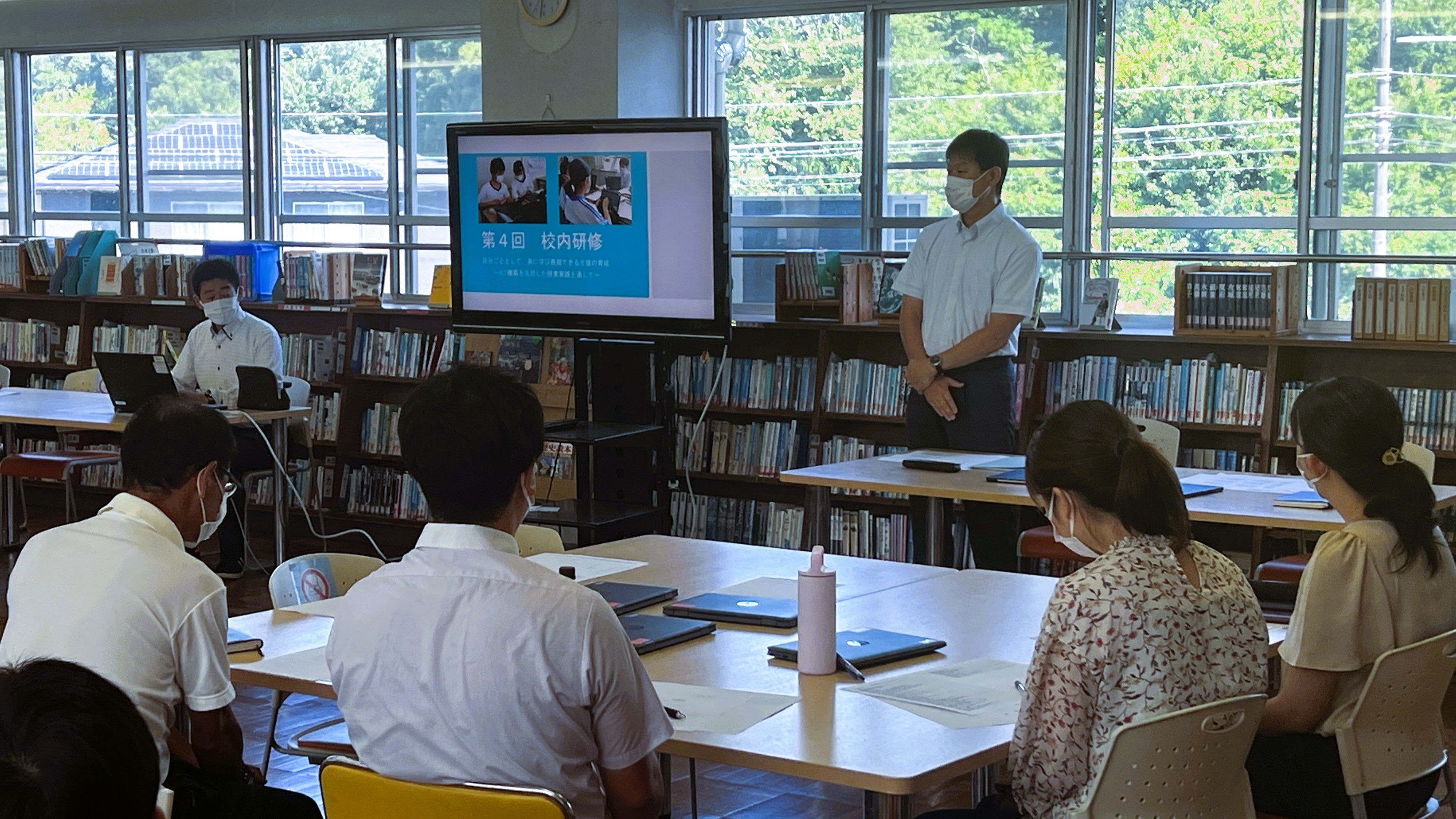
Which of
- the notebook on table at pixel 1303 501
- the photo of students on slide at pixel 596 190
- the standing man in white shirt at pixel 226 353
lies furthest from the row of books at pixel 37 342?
the notebook on table at pixel 1303 501

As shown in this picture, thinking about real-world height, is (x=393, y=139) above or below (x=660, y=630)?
above

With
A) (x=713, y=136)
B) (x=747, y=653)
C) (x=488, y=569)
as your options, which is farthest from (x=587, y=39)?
(x=488, y=569)

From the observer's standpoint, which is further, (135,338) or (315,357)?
(135,338)

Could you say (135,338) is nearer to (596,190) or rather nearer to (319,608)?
(596,190)

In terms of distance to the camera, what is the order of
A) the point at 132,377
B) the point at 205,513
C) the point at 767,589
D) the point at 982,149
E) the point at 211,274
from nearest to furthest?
the point at 205,513 → the point at 767,589 → the point at 982,149 → the point at 132,377 → the point at 211,274

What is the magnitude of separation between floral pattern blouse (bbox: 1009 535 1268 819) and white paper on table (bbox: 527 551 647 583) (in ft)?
4.44

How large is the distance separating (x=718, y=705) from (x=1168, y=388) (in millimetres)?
4172

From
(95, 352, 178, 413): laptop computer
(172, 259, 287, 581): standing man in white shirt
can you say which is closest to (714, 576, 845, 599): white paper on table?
(95, 352, 178, 413): laptop computer

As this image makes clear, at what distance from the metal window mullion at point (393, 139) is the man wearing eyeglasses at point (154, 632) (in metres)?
5.97

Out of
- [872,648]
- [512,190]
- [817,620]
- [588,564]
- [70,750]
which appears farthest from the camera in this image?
[512,190]

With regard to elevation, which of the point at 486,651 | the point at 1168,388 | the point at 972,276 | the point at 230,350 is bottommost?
the point at 486,651

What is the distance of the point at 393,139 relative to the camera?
28.2ft

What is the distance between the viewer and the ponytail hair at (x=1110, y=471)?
2.40m

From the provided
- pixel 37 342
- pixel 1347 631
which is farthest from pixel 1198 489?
pixel 37 342
